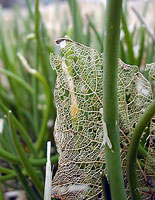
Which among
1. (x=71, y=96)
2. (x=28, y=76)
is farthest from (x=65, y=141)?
(x=28, y=76)

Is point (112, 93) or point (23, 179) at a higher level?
point (112, 93)

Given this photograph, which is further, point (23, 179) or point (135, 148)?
point (23, 179)

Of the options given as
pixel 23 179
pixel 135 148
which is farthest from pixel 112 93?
pixel 23 179

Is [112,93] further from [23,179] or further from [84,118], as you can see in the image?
[23,179]

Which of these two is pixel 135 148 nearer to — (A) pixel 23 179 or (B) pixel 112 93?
(B) pixel 112 93

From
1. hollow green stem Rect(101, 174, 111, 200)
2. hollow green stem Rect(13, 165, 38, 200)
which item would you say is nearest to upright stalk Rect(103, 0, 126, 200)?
hollow green stem Rect(101, 174, 111, 200)

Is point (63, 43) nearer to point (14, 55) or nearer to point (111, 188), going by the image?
point (111, 188)

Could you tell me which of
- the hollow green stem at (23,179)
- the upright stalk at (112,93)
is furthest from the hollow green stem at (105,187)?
the hollow green stem at (23,179)

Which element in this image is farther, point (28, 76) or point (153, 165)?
point (28, 76)
